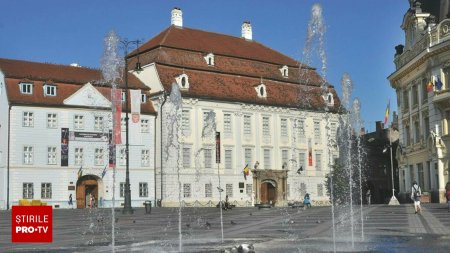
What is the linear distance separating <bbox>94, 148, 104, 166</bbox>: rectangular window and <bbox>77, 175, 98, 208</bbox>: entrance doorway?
1216 millimetres

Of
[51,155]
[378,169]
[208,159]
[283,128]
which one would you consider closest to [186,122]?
[208,159]

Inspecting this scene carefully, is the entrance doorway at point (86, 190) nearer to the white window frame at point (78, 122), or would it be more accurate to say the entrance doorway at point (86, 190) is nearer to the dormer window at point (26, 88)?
the white window frame at point (78, 122)

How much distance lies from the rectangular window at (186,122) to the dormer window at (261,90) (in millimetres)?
8682

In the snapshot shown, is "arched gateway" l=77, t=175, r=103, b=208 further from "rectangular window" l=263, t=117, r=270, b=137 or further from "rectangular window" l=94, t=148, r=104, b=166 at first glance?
"rectangular window" l=263, t=117, r=270, b=137

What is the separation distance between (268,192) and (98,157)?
1795 centimetres

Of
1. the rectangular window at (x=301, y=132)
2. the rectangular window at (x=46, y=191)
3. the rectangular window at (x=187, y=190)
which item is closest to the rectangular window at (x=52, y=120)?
the rectangular window at (x=46, y=191)

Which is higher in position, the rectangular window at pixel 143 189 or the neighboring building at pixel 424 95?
the neighboring building at pixel 424 95

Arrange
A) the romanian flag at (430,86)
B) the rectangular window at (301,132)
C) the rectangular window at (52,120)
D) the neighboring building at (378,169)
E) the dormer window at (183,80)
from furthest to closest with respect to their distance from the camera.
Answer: the neighboring building at (378,169)
the rectangular window at (301,132)
the dormer window at (183,80)
the rectangular window at (52,120)
the romanian flag at (430,86)

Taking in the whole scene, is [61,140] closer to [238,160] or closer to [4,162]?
[4,162]

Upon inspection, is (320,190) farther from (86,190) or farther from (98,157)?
(86,190)

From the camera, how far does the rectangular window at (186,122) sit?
61.8 metres

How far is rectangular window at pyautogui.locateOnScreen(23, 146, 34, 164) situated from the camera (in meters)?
54.2

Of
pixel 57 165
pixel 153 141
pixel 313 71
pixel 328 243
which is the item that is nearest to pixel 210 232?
pixel 328 243

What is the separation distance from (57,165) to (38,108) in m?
4.82
